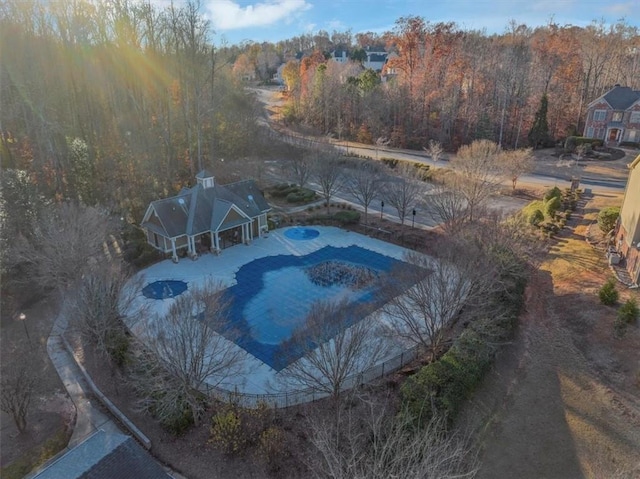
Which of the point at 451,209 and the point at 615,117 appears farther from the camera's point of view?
the point at 615,117

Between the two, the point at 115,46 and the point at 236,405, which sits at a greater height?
the point at 115,46

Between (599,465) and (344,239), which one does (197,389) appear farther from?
(344,239)

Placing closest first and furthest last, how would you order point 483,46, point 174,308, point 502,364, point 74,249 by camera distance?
point 174,308 < point 502,364 < point 74,249 < point 483,46

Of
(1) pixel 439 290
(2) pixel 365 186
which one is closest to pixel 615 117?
(2) pixel 365 186

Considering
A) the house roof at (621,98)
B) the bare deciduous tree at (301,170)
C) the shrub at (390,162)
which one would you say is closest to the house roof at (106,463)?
the bare deciduous tree at (301,170)

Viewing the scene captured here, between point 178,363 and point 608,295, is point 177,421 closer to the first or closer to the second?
point 178,363

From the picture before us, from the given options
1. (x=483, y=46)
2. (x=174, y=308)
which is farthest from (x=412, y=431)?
(x=483, y=46)
